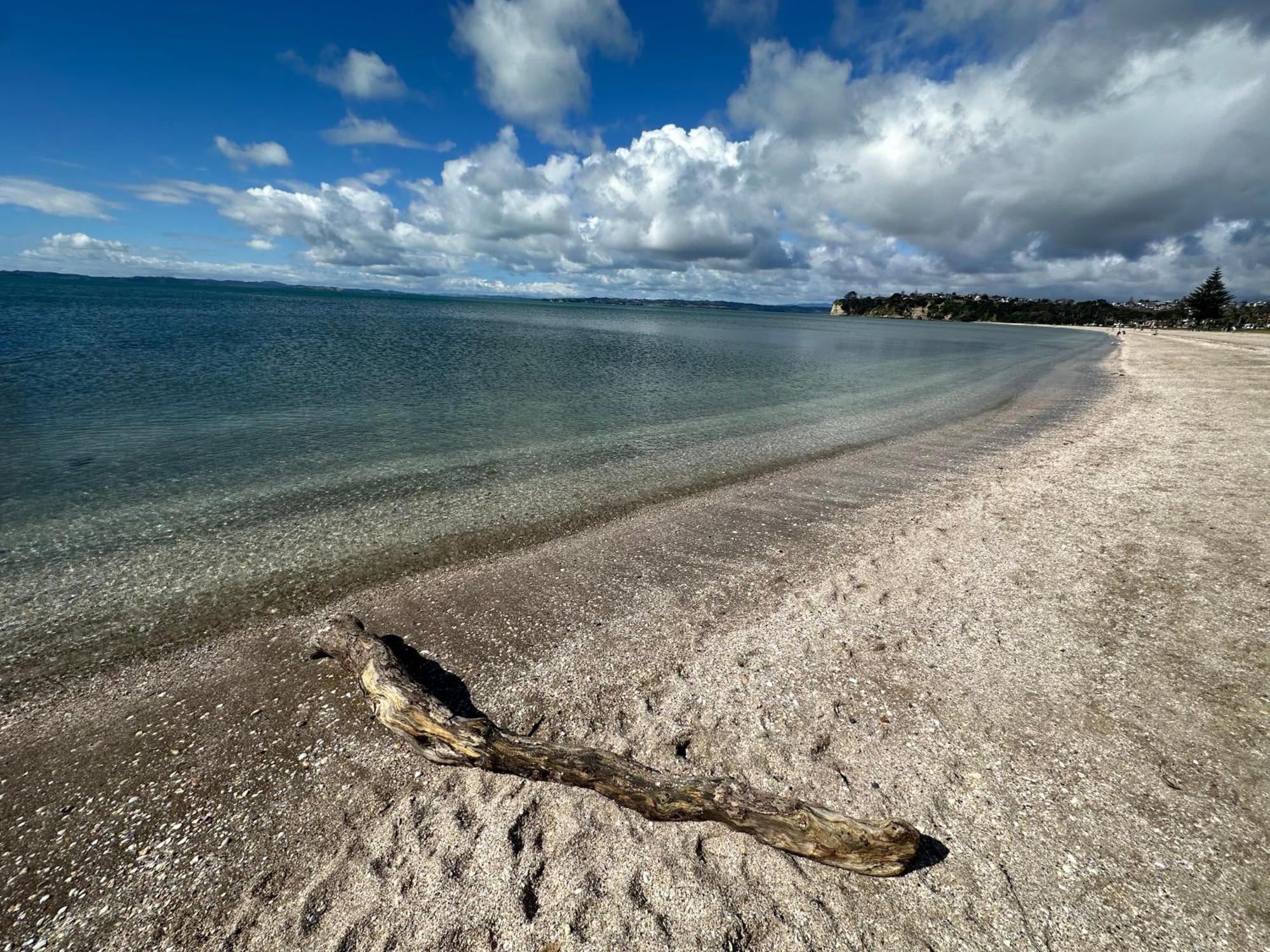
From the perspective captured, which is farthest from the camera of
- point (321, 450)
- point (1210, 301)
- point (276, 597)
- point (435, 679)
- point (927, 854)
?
point (1210, 301)

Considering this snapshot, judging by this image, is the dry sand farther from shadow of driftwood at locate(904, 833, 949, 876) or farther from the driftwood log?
the driftwood log

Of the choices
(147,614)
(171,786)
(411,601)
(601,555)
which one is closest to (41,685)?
(147,614)

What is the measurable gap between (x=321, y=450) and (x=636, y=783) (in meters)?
16.2

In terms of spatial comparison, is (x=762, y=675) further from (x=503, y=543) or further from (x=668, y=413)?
(x=668, y=413)

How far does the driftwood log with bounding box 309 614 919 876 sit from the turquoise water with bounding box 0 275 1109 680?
4.47 meters

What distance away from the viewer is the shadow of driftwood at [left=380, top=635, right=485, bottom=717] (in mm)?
6312

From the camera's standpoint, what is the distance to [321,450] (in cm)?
1717

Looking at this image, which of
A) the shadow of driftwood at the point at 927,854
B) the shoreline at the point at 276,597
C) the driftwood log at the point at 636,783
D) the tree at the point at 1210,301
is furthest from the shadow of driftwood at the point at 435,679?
the tree at the point at 1210,301

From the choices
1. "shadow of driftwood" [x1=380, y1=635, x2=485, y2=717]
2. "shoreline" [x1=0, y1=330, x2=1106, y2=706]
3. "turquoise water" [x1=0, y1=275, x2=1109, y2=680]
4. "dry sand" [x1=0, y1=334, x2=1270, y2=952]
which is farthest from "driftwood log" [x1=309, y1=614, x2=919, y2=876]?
"turquoise water" [x1=0, y1=275, x2=1109, y2=680]

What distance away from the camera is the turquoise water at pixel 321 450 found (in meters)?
9.66

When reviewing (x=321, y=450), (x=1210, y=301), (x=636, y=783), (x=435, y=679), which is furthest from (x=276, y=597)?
(x=1210, y=301)

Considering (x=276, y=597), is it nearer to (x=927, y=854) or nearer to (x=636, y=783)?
(x=636, y=783)

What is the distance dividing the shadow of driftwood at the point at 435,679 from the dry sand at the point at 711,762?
24cm

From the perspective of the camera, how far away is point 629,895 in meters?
4.25
